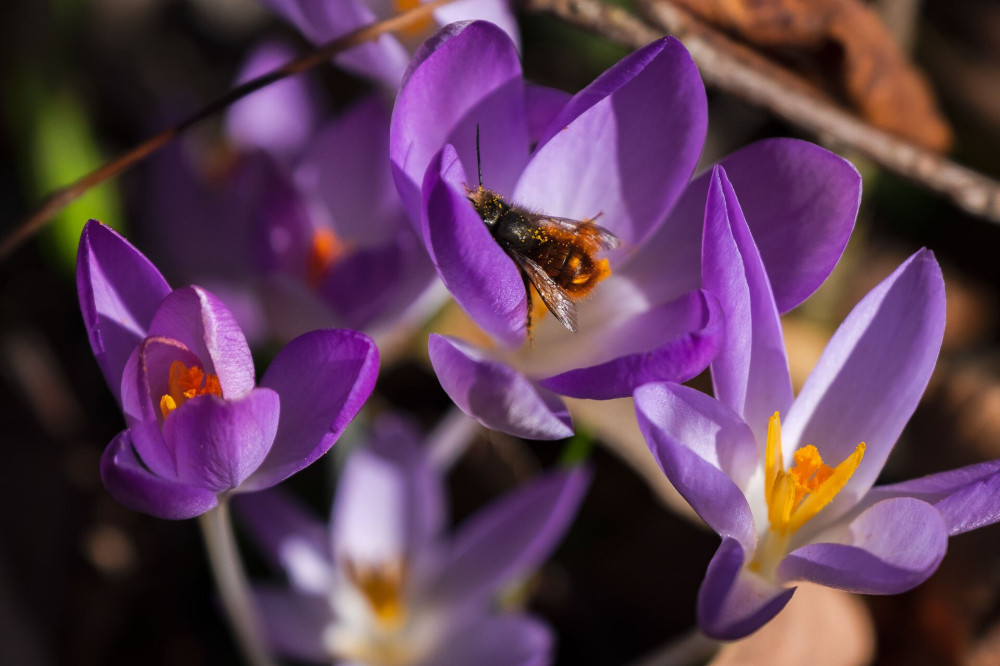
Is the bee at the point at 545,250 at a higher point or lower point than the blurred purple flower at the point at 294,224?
higher

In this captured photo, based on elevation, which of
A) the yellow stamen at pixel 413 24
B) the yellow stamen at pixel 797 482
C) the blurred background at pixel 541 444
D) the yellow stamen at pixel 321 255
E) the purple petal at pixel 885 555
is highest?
the yellow stamen at pixel 413 24

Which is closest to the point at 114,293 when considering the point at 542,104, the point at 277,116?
the point at 542,104

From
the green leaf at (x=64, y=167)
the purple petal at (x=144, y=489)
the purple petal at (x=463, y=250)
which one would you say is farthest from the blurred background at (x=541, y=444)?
the purple petal at (x=144, y=489)

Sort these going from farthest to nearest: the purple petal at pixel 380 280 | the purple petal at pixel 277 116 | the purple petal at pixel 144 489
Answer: the purple petal at pixel 277 116 < the purple petal at pixel 380 280 < the purple petal at pixel 144 489

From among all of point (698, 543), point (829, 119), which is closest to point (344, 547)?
point (698, 543)

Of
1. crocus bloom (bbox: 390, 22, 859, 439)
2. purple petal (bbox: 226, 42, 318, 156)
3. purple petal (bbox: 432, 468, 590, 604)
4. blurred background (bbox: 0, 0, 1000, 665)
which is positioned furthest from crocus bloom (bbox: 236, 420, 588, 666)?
purple petal (bbox: 226, 42, 318, 156)

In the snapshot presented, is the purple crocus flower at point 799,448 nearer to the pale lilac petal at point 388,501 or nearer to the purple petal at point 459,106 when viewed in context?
the purple petal at point 459,106
